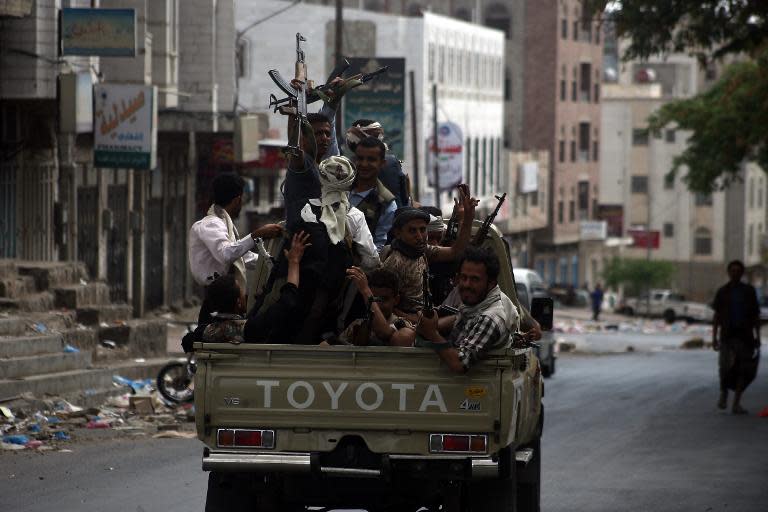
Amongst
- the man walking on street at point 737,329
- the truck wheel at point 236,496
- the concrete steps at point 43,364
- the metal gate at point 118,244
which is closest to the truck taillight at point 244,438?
the truck wheel at point 236,496

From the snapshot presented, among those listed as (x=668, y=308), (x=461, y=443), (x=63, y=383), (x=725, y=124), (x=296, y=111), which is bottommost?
(x=668, y=308)

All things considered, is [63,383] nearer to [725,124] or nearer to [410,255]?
[410,255]

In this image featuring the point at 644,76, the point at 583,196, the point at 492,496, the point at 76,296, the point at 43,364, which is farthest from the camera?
the point at 644,76

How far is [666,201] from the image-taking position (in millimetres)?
111312

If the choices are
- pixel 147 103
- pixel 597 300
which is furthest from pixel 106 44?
pixel 597 300

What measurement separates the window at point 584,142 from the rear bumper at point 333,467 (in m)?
90.2

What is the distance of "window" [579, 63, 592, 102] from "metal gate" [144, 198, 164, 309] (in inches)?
2462

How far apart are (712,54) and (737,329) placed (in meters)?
5.99

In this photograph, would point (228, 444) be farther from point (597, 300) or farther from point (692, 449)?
point (597, 300)

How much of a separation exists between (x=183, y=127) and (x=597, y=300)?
1571 inches

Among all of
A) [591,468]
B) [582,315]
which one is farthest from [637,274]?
[591,468]

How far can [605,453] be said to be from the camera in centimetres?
1673

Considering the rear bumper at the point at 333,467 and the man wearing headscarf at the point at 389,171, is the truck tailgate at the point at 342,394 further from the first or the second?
the man wearing headscarf at the point at 389,171

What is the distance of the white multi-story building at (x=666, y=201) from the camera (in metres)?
109
